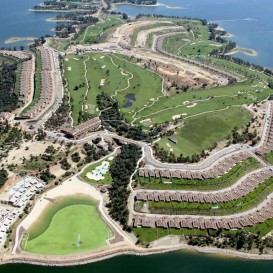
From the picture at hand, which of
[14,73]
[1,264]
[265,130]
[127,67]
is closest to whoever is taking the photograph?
[1,264]

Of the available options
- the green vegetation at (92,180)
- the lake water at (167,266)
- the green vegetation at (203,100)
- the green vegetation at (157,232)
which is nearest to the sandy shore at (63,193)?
the green vegetation at (92,180)

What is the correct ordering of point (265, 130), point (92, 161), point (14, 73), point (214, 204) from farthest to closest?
point (14, 73) → point (265, 130) → point (92, 161) → point (214, 204)

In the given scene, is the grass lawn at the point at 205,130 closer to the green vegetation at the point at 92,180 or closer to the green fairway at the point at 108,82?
the green fairway at the point at 108,82

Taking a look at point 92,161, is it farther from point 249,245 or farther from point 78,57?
point 78,57

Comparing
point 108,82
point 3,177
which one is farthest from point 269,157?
point 108,82

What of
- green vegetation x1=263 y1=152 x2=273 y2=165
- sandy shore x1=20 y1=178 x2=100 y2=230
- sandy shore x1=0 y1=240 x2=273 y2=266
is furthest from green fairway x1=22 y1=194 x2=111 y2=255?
green vegetation x1=263 y1=152 x2=273 y2=165

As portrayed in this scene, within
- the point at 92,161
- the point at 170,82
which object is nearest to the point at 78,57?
the point at 170,82
